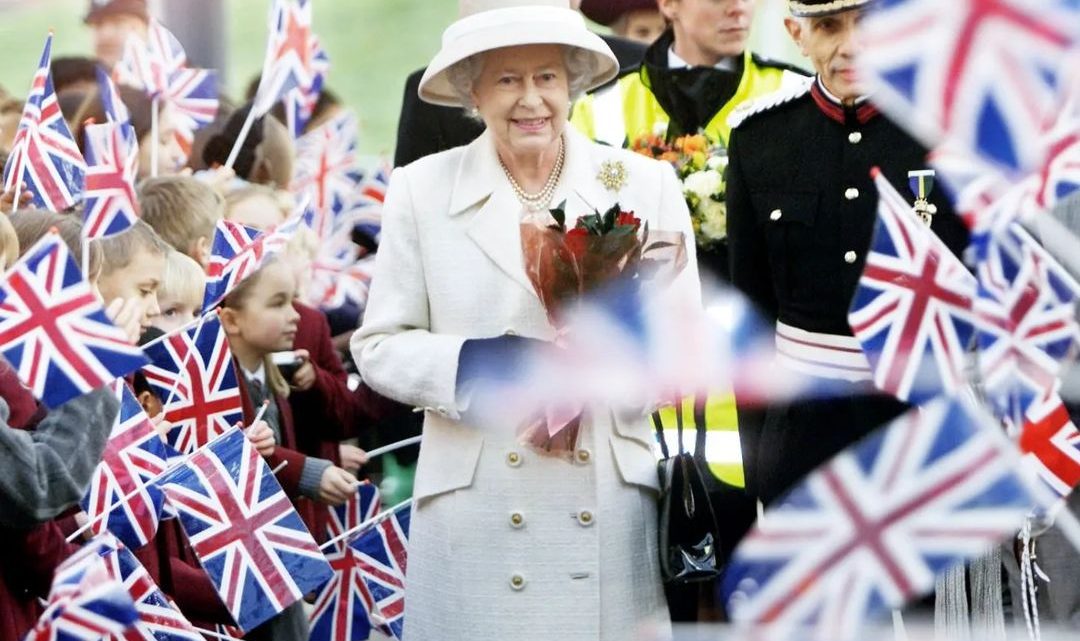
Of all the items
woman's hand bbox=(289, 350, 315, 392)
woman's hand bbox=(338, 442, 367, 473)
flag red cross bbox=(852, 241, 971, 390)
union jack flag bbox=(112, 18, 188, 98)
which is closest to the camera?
flag red cross bbox=(852, 241, 971, 390)

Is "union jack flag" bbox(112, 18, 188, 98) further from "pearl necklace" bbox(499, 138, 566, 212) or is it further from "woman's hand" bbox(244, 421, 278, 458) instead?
"pearl necklace" bbox(499, 138, 566, 212)

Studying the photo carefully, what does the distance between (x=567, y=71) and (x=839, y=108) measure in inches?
24.0

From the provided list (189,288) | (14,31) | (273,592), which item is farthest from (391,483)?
(14,31)

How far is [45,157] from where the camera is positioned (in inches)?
203

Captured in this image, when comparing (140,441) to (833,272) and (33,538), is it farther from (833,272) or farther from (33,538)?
(833,272)

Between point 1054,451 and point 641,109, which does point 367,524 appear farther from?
point 1054,451

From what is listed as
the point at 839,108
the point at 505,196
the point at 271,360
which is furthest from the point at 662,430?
the point at 271,360

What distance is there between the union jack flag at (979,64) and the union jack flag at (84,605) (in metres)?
1.58

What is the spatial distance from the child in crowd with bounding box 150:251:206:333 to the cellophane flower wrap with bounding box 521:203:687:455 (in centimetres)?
139

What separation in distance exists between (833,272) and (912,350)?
1.53m

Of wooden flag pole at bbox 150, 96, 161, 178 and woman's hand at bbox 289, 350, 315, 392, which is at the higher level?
wooden flag pole at bbox 150, 96, 161, 178

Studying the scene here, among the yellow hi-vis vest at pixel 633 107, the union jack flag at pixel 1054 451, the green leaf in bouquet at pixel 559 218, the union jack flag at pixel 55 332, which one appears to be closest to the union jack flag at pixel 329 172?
the yellow hi-vis vest at pixel 633 107

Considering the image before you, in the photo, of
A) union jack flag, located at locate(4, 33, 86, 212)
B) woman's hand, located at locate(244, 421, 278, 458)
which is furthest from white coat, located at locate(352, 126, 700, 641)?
union jack flag, located at locate(4, 33, 86, 212)

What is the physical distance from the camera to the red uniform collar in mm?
4828
